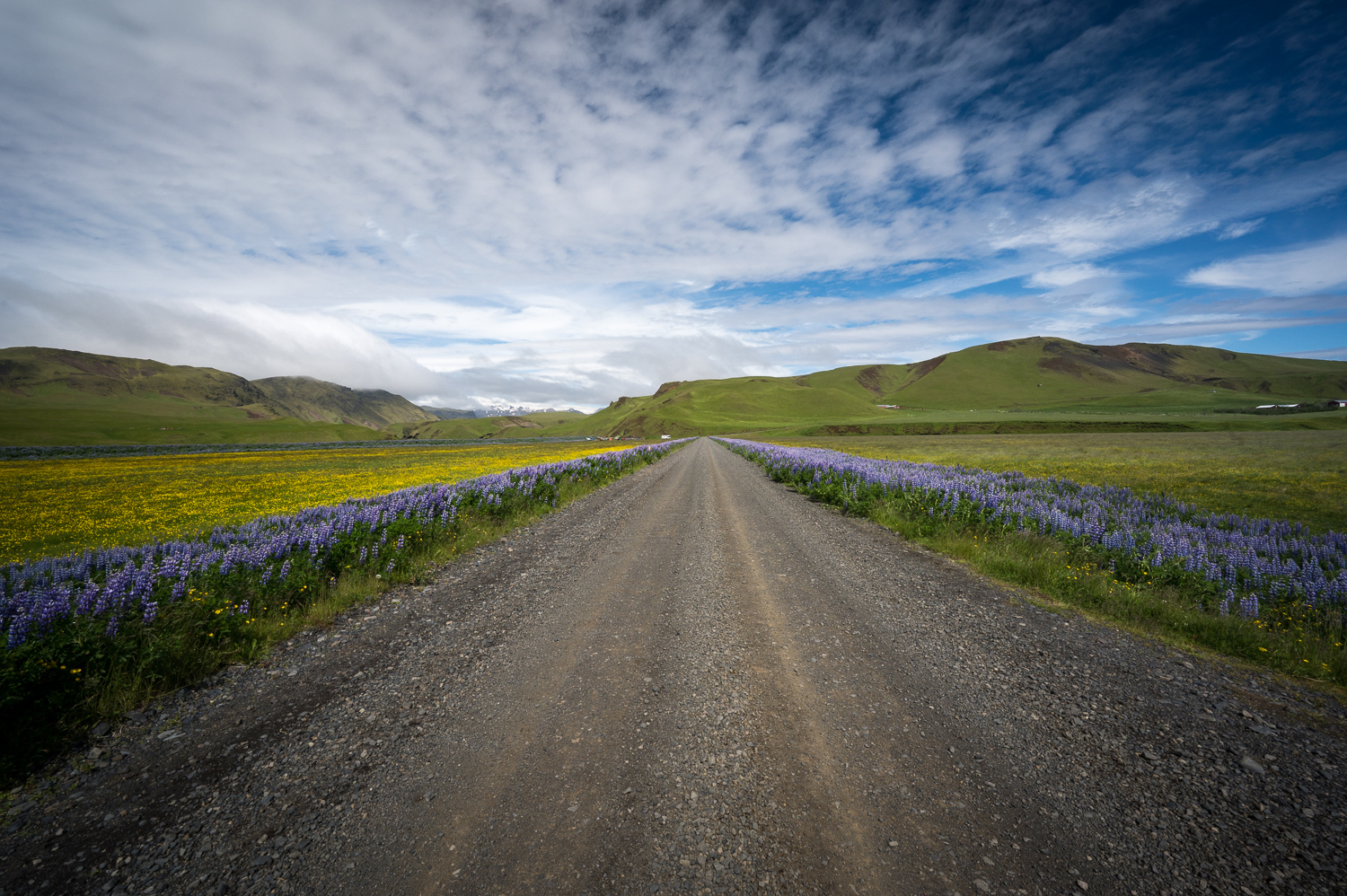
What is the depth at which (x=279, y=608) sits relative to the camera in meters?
6.66

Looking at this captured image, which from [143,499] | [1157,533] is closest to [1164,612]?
[1157,533]

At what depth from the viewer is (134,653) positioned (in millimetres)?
4926

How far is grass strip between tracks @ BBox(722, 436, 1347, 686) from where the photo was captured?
18.5 ft

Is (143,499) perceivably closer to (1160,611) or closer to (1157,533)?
(1160,611)

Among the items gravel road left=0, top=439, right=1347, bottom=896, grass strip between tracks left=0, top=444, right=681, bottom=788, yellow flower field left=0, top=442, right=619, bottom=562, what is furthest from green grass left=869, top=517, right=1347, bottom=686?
yellow flower field left=0, top=442, right=619, bottom=562

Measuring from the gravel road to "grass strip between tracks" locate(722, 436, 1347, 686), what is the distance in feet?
2.32

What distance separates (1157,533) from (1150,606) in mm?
3563

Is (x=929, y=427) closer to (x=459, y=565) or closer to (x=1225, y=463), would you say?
(x=1225, y=463)

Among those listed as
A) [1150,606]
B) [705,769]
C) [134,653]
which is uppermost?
[134,653]

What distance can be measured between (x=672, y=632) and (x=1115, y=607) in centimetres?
674

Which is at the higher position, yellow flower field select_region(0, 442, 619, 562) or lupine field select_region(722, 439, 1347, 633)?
→ lupine field select_region(722, 439, 1347, 633)

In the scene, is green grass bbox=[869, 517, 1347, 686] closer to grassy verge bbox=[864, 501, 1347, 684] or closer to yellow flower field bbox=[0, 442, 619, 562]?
grassy verge bbox=[864, 501, 1347, 684]

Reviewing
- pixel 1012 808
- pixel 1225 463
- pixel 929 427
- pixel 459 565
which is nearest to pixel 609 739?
pixel 1012 808

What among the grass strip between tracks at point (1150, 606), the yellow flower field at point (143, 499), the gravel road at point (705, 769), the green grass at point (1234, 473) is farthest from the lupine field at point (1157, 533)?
the yellow flower field at point (143, 499)
